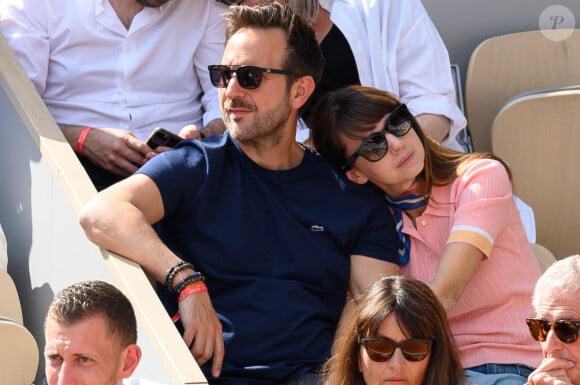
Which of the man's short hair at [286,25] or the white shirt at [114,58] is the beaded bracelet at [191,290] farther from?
the white shirt at [114,58]

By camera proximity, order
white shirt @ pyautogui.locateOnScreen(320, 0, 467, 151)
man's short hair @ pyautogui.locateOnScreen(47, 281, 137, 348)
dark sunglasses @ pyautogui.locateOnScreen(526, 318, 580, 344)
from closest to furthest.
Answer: man's short hair @ pyautogui.locateOnScreen(47, 281, 137, 348) < dark sunglasses @ pyautogui.locateOnScreen(526, 318, 580, 344) < white shirt @ pyautogui.locateOnScreen(320, 0, 467, 151)

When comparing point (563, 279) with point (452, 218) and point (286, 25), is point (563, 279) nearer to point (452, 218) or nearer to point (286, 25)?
point (452, 218)

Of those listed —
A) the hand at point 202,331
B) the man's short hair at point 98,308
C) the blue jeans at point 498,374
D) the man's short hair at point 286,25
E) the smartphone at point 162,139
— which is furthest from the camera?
the smartphone at point 162,139

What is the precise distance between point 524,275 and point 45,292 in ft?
4.33

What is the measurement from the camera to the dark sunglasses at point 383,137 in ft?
10.9

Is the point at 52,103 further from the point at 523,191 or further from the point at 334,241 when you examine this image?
the point at 523,191

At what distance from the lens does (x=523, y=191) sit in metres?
4.81

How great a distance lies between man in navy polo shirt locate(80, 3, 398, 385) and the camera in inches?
119

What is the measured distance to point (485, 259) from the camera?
3299mm

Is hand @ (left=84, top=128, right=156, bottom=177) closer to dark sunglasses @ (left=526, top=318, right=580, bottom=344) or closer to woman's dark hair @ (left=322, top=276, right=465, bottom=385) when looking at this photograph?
woman's dark hair @ (left=322, top=276, right=465, bottom=385)

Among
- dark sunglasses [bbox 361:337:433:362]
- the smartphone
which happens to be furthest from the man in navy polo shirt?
dark sunglasses [bbox 361:337:433:362]

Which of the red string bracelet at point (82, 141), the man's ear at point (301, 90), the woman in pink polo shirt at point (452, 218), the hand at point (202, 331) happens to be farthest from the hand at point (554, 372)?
the red string bracelet at point (82, 141)

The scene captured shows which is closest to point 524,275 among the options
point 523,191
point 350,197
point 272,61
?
point 350,197

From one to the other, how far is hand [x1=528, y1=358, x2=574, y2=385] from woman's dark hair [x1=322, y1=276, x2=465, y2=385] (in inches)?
7.7
